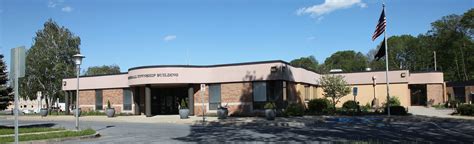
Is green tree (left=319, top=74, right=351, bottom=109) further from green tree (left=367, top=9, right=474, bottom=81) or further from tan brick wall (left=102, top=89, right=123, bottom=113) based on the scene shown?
green tree (left=367, top=9, right=474, bottom=81)

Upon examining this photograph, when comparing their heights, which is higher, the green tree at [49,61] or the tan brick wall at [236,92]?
the green tree at [49,61]

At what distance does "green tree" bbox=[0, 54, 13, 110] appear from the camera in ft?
72.2

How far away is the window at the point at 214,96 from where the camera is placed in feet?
114

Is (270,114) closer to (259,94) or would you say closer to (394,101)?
(259,94)

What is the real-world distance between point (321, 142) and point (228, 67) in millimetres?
20567

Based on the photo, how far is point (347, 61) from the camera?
104625 mm

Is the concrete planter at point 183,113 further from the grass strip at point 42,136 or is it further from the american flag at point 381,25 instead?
the american flag at point 381,25

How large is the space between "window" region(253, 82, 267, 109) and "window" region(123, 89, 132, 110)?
458 inches

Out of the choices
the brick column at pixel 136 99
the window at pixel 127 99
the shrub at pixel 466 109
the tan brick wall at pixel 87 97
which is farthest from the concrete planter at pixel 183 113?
the shrub at pixel 466 109

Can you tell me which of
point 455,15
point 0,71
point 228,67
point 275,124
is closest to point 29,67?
point 228,67

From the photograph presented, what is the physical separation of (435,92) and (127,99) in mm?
30043

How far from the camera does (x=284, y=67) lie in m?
32.8

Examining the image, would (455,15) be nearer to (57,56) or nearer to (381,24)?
(381,24)

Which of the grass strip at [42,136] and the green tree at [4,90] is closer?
the grass strip at [42,136]
